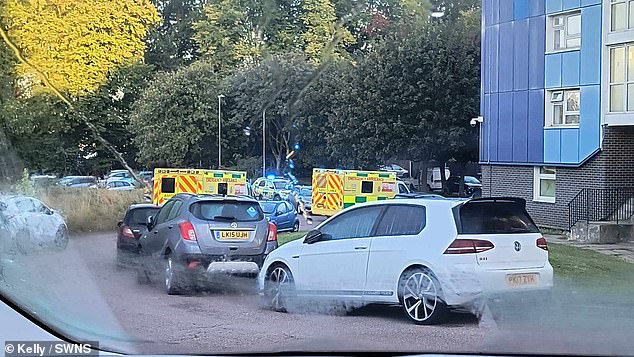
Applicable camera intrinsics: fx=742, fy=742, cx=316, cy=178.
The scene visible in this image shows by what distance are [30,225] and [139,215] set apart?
0.39 meters

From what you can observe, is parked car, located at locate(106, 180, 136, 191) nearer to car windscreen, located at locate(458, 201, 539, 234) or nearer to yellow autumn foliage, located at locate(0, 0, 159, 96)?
yellow autumn foliage, located at locate(0, 0, 159, 96)

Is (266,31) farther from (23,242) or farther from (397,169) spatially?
(23,242)

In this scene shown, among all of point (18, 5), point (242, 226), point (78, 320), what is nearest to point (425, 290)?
point (242, 226)

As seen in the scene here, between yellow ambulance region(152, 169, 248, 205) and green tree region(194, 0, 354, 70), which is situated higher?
green tree region(194, 0, 354, 70)

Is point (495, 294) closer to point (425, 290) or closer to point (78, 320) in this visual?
point (425, 290)

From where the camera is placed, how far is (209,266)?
8.77ft

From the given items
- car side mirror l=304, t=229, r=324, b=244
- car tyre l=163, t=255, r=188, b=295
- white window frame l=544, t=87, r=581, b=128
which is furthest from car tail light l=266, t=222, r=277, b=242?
white window frame l=544, t=87, r=581, b=128

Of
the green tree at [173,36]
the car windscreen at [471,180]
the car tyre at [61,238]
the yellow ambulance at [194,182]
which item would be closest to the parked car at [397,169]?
the car windscreen at [471,180]

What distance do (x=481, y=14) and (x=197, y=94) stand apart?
1.09m

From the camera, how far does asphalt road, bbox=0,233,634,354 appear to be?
8.21 ft

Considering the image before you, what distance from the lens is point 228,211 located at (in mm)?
2701

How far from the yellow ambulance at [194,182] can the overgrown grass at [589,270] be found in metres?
1.15

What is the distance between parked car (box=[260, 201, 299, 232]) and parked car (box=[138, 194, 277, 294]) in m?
0.02

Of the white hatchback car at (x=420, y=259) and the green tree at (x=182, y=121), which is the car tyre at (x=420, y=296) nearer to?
the white hatchback car at (x=420, y=259)
